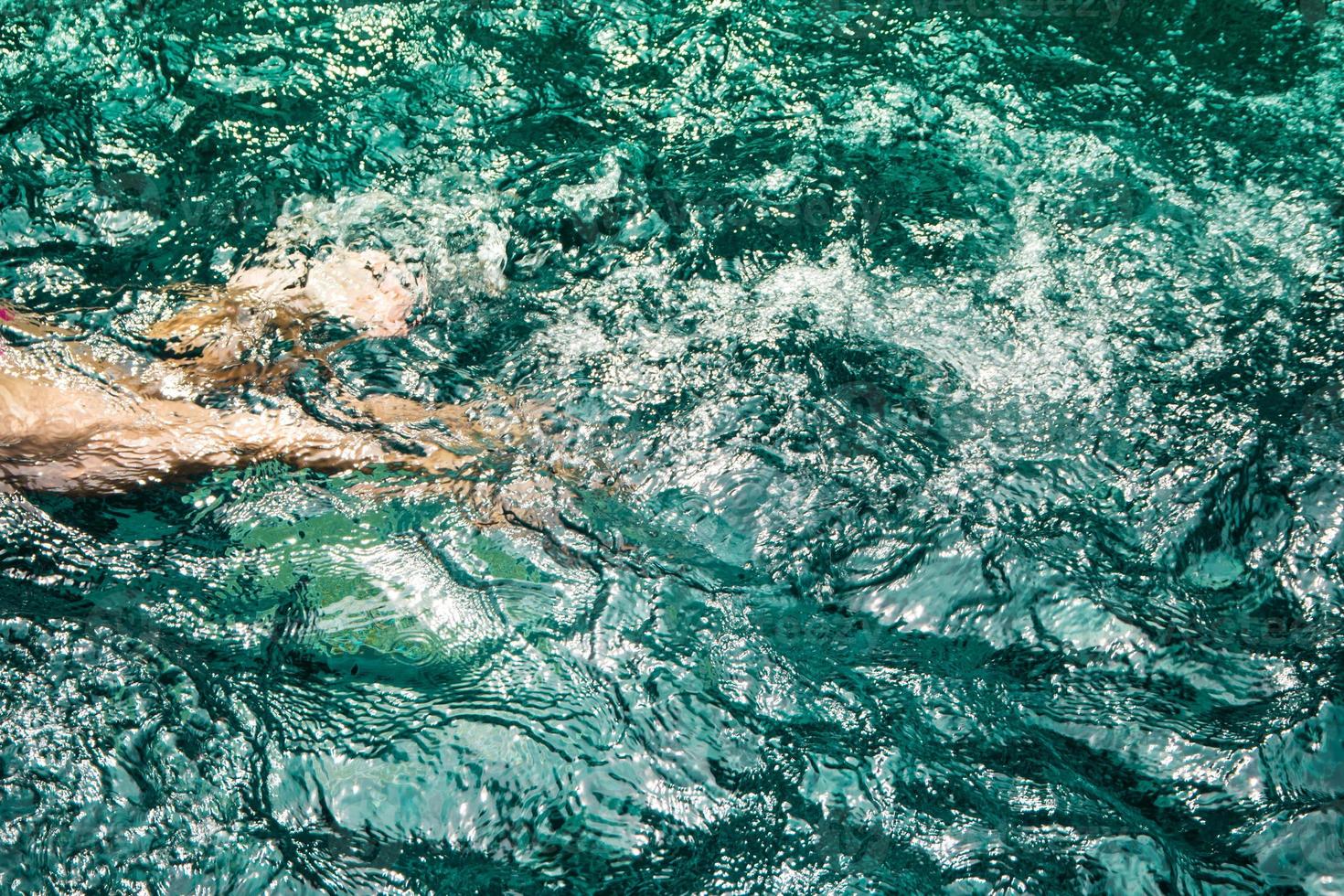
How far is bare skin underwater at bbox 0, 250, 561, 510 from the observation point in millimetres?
3354

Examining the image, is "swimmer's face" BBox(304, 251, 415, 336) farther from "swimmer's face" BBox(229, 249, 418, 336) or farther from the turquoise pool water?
the turquoise pool water

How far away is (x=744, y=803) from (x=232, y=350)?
258 centimetres

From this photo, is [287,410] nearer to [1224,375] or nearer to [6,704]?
[6,704]

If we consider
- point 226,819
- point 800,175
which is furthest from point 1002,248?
point 226,819

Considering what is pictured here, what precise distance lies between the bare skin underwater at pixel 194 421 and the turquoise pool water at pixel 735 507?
112mm

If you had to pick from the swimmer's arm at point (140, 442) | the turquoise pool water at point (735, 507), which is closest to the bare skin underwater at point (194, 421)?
the swimmer's arm at point (140, 442)

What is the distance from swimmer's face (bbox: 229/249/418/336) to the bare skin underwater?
44mm

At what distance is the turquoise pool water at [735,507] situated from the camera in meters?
2.60

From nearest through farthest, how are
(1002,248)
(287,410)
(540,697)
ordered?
(540,697), (287,410), (1002,248)

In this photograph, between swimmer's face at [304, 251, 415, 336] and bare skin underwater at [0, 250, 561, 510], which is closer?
bare skin underwater at [0, 250, 561, 510]

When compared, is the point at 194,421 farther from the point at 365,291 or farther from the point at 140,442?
the point at 365,291

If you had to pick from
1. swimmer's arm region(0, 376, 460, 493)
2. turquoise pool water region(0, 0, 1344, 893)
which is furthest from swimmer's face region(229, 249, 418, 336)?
swimmer's arm region(0, 376, 460, 493)

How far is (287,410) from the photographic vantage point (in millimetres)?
3600

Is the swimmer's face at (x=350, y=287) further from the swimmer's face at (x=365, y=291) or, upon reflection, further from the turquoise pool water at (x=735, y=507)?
the turquoise pool water at (x=735, y=507)
